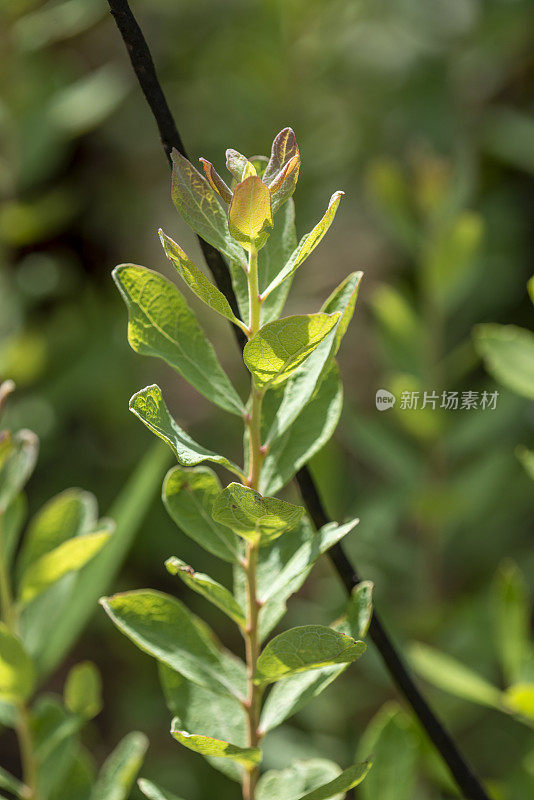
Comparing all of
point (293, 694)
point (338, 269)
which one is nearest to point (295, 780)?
point (293, 694)

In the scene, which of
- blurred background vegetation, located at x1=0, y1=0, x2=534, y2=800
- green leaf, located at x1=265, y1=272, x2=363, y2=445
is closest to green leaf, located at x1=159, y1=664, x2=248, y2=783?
green leaf, located at x1=265, y1=272, x2=363, y2=445

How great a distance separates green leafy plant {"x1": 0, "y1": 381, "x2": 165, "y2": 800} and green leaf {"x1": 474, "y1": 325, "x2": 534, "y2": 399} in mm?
192

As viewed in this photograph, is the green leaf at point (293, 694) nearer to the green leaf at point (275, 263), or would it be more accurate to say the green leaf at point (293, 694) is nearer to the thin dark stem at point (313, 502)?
the thin dark stem at point (313, 502)

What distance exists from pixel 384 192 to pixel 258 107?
0.28 meters

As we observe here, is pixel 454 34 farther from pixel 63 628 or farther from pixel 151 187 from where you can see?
pixel 63 628

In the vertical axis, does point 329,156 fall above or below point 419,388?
above

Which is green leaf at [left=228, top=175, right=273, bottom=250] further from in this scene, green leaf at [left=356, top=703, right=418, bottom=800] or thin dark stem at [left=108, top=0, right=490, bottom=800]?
green leaf at [left=356, top=703, right=418, bottom=800]

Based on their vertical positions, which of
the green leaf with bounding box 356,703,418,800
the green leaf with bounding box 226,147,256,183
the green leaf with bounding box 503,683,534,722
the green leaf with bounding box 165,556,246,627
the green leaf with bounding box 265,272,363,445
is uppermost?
the green leaf with bounding box 226,147,256,183

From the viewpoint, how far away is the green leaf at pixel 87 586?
42 cm

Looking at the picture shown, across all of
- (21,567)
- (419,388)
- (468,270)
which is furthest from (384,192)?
(21,567)

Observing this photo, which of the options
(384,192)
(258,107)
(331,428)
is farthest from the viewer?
(258,107)

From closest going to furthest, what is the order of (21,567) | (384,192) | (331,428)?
1. (331,428)
2. (21,567)
3. (384,192)

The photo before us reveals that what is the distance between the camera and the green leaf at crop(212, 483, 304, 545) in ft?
0.86

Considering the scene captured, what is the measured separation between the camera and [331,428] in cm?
31
